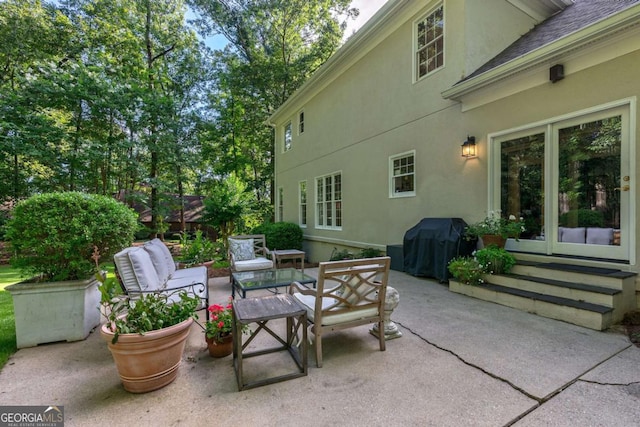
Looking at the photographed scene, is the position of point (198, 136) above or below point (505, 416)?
above

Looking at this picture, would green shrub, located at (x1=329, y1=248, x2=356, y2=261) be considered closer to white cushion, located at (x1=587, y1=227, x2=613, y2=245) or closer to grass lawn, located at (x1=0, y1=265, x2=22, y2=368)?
white cushion, located at (x1=587, y1=227, x2=613, y2=245)

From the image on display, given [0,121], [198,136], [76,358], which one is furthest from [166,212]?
[76,358]

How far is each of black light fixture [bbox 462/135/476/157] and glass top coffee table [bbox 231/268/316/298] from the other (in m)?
3.82

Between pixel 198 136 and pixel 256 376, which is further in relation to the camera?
pixel 198 136

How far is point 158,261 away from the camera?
4.19 metres

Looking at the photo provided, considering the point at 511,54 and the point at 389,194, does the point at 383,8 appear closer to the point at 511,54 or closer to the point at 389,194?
the point at 511,54

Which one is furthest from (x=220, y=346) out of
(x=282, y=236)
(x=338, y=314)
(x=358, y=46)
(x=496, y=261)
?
(x=358, y=46)

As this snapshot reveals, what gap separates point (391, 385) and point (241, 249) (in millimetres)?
4837

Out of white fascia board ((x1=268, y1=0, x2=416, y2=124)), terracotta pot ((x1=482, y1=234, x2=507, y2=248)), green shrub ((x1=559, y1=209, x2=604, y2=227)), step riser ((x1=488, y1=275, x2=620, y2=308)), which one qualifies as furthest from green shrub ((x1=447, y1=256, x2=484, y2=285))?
white fascia board ((x1=268, y1=0, x2=416, y2=124))

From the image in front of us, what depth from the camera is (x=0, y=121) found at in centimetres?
891

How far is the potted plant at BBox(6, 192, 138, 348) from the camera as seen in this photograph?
125 inches

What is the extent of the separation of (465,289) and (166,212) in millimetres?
13986

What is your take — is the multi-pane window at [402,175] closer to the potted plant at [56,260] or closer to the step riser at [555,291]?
the step riser at [555,291]

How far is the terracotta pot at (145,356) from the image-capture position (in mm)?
2170
